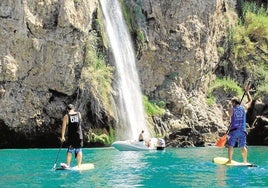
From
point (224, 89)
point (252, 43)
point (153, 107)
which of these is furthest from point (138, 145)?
point (252, 43)

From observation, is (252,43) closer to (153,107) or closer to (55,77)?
(153,107)

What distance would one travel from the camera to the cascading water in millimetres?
33000

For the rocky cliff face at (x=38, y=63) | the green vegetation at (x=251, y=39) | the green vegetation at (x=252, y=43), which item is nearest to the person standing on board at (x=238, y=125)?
the rocky cliff face at (x=38, y=63)

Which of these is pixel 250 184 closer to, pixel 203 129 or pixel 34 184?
pixel 34 184

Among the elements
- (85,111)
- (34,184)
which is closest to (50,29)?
(85,111)

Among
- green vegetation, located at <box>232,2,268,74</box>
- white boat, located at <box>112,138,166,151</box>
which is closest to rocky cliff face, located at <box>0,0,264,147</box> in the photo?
white boat, located at <box>112,138,166,151</box>

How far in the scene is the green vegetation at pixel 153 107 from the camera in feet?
119

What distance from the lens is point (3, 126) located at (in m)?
29.0

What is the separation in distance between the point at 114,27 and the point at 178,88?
7312 millimetres

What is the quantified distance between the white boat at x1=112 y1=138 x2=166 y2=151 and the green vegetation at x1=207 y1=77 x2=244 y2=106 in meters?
14.2

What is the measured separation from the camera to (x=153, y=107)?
36844mm

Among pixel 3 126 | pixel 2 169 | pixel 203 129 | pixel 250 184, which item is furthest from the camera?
pixel 203 129

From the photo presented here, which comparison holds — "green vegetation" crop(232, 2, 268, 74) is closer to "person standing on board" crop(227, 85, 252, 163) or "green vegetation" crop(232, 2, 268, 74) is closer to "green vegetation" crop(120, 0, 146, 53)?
"green vegetation" crop(120, 0, 146, 53)

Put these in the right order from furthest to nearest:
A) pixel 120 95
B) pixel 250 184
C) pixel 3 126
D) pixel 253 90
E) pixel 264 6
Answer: pixel 264 6
pixel 253 90
pixel 120 95
pixel 3 126
pixel 250 184
